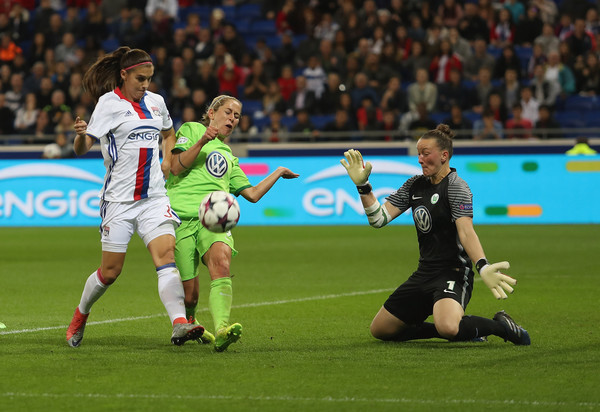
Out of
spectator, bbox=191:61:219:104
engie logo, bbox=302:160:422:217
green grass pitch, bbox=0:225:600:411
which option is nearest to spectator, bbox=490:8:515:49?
engie logo, bbox=302:160:422:217

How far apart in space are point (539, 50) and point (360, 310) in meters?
13.0

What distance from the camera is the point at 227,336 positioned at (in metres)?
6.69

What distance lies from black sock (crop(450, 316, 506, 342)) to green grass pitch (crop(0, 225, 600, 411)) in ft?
0.26

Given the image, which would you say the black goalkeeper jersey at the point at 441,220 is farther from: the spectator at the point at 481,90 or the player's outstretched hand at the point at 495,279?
the spectator at the point at 481,90

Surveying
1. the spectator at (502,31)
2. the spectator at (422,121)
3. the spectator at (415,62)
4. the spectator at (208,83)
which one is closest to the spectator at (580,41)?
the spectator at (502,31)

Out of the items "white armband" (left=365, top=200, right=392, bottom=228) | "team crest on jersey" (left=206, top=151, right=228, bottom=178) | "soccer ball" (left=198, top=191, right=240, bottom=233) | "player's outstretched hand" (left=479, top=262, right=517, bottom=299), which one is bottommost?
"player's outstretched hand" (left=479, top=262, right=517, bottom=299)

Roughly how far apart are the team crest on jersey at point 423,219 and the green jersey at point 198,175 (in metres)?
1.38

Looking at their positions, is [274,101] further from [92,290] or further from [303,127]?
[92,290]

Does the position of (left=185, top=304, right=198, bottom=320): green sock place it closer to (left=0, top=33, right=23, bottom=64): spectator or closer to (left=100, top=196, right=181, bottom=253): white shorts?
(left=100, top=196, right=181, bottom=253): white shorts

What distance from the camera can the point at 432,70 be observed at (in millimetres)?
21250

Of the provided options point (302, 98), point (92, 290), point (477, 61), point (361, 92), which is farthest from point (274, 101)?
point (92, 290)

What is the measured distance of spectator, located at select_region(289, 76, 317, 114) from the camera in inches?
Result: 840

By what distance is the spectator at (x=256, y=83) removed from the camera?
22.1 m

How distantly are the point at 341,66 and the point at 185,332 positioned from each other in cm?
1584
